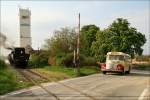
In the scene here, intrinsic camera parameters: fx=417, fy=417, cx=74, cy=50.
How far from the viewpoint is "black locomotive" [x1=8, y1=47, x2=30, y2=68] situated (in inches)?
2094

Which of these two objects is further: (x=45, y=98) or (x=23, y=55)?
(x=23, y=55)

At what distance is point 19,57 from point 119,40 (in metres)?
23.0

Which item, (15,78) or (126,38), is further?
(126,38)

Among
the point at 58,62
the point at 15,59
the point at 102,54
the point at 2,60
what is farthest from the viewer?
the point at 102,54

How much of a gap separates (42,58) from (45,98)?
3779cm

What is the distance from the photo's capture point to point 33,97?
60.9ft

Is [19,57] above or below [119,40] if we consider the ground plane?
below

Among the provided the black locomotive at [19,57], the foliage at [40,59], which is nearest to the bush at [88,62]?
the foliage at [40,59]

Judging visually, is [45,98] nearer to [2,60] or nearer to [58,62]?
[2,60]

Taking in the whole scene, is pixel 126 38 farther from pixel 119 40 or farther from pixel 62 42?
pixel 62 42

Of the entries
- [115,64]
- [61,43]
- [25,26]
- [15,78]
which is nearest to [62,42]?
[61,43]

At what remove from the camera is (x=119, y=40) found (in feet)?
233

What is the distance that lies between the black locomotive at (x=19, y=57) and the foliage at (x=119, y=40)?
17169 mm

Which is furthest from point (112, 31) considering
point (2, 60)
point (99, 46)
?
point (2, 60)
